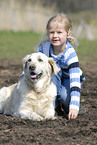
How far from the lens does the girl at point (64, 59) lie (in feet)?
13.5

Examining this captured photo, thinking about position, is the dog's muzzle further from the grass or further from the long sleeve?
the grass

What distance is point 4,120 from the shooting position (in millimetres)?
3971

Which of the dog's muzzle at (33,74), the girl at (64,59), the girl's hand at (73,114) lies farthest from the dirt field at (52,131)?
the dog's muzzle at (33,74)

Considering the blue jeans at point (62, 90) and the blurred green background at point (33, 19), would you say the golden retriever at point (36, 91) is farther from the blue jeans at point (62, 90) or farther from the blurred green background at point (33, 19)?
the blurred green background at point (33, 19)

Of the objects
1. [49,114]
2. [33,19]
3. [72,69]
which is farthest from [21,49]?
[33,19]

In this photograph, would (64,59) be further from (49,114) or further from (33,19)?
(33,19)

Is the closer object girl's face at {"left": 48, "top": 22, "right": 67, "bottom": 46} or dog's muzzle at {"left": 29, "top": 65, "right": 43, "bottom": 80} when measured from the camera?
dog's muzzle at {"left": 29, "top": 65, "right": 43, "bottom": 80}

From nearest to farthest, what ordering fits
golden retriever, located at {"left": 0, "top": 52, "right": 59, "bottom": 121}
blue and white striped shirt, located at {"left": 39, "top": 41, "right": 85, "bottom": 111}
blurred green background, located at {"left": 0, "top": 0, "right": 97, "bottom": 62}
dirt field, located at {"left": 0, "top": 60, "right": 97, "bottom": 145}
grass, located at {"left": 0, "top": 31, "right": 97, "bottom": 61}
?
dirt field, located at {"left": 0, "top": 60, "right": 97, "bottom": 145}, golden retriever, located at {"left": 0, "top": 52, "right": 59, "bottom": 121}, blue and white striped shirt, located at {"left": 39, "top": 41, "right": 85, "bottom": 111}, grass, located at {"left": 0, "top": 31, "right": 97, "bottom": 61}, blurred green background, located at {"left": 0, "top": 0, "right": 97, "bottom": 62}

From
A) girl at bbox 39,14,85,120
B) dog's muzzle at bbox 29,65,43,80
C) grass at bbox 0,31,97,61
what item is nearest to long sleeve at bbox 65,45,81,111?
girl at bbox 39,14,85,120

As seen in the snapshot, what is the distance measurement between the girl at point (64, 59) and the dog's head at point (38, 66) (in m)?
0.26

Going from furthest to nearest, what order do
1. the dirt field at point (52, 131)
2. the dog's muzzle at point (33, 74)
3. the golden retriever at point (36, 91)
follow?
the golden retriever at point (36, 91)
the dog's muzzle at point (33, 74)
the dirt field at point (52, 131)

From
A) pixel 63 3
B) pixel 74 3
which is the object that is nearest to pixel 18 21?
pixel 63 3

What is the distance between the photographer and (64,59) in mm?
4293

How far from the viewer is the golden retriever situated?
3955mm
